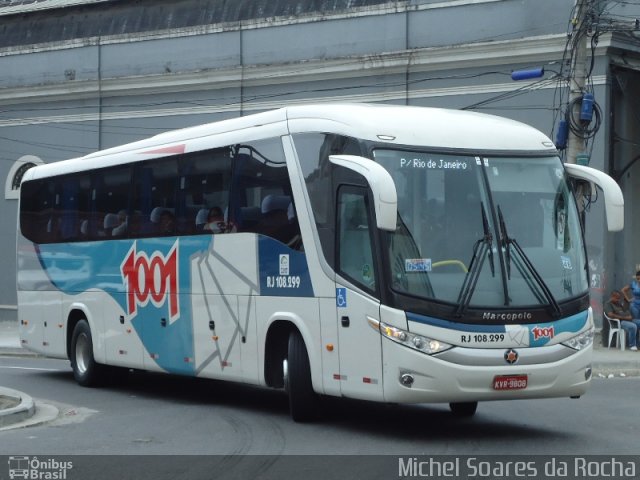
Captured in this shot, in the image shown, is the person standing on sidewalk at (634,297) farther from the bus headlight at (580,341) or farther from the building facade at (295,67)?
the bus headlight at (580,341)

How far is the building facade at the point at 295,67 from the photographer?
2450 cm

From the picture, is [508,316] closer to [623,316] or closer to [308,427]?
[308,427]

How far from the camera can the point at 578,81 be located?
67.7 feet

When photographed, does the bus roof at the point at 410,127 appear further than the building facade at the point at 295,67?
No

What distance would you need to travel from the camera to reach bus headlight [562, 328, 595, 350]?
1145 cm

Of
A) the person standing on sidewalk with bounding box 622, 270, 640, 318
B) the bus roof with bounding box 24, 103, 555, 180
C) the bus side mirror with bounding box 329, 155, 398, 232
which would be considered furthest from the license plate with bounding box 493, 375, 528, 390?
the person standing on sidewalk with bounding box 622, 270, 640, 318

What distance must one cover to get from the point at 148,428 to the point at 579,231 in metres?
5.19

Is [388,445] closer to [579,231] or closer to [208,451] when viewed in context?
[208,451]

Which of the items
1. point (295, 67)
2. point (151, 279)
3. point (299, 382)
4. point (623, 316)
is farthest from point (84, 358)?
point (295, 67)

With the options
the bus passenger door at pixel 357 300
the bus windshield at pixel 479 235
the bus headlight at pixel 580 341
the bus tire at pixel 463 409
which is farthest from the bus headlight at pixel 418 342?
the bus tire at pixel 463 409

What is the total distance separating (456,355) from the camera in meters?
10.9

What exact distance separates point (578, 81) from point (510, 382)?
35.7ft

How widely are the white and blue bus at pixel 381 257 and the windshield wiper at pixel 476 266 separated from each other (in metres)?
0.02

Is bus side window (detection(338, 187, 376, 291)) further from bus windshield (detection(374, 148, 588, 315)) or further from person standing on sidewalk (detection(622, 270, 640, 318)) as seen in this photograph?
person standing on sidewalk (detection(622, 270, 640, 318))
